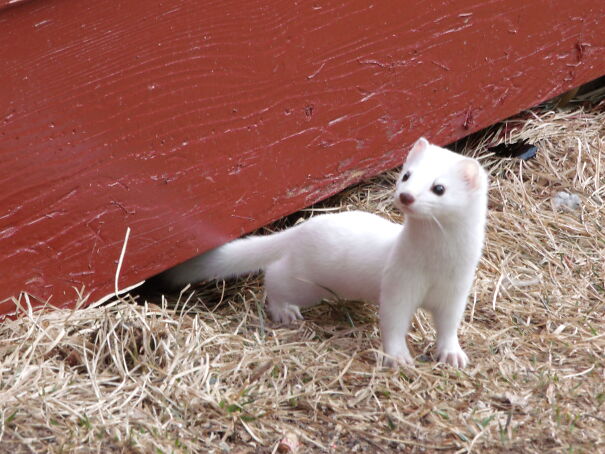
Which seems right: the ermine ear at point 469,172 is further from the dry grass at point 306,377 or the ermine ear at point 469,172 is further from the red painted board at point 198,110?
the red painted board at point 198,110

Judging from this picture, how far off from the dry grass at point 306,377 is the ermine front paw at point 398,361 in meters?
0.04

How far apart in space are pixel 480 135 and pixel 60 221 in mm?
1882

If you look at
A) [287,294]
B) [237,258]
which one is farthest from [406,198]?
[237,258]

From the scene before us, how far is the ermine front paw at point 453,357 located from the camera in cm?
249

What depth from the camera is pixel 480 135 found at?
3.79m

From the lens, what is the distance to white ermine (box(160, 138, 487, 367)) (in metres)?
2.25

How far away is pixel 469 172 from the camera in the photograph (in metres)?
2.24

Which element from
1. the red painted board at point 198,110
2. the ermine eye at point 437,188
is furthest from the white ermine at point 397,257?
the red painted board at point 198,110

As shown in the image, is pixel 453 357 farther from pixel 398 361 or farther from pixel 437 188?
pixel 437 188

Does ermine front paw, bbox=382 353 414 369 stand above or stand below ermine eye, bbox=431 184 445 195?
below

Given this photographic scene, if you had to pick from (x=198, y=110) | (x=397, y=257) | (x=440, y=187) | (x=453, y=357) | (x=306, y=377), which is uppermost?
(x=198, y=110)

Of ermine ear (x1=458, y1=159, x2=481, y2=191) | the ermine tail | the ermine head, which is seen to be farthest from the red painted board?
ermine ear (x1=458, y1=159, x2=481, y2=191)

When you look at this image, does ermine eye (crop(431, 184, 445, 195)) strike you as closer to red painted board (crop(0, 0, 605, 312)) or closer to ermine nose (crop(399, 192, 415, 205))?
ermine nose (crop(399, 192, 415, 205))

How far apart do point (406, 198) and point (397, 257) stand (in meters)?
0.30
